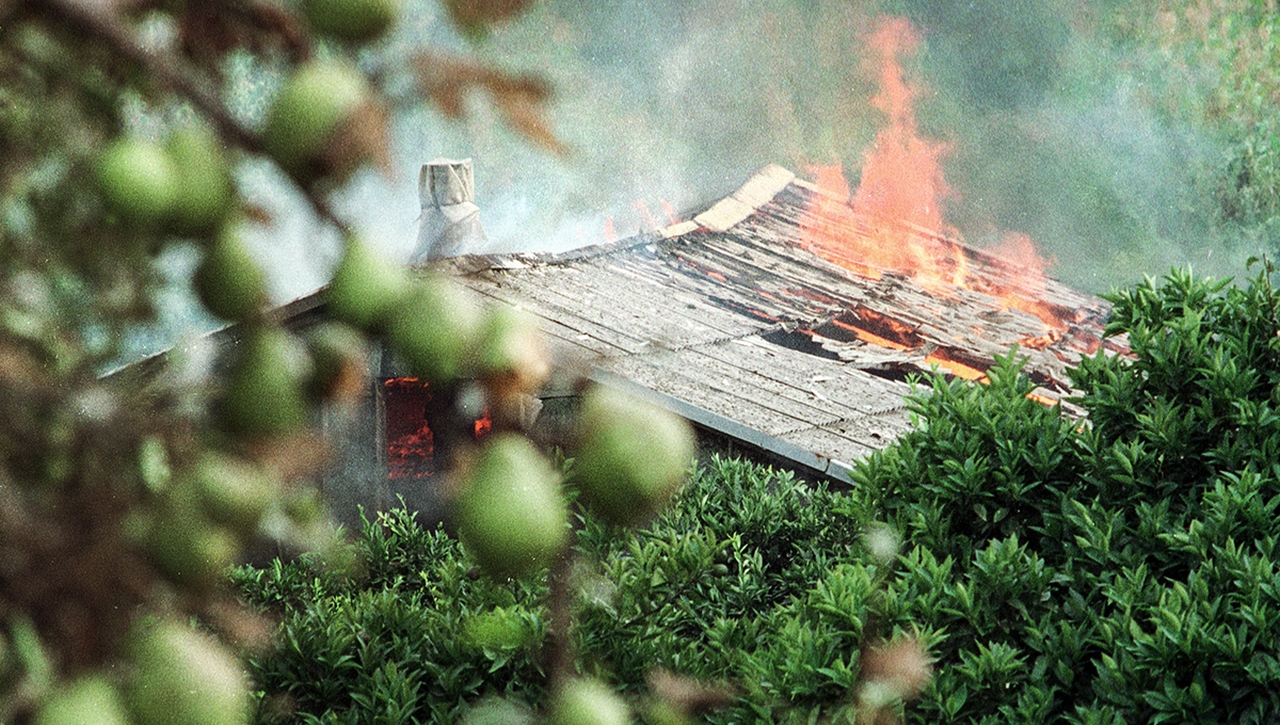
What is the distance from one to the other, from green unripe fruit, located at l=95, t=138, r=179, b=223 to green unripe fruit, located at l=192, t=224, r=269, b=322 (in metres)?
0.01

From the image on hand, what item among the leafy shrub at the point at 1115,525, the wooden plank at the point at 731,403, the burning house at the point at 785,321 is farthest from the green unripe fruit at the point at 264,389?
the wooden plank at the point at 731,403

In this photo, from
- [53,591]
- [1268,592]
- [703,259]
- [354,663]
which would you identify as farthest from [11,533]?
[703,259]

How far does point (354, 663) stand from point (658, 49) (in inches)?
477

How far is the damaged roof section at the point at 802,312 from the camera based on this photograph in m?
3.99

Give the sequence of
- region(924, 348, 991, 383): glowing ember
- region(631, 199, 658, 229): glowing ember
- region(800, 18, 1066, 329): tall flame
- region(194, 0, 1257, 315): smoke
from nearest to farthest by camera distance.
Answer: region(924, 348, 991, 383): glowing ember, region(800, 18, 1066, 329): tall flame, region(631, 199, 658, 229): glowing ember, region(194, 0, 1257, 315): smoke

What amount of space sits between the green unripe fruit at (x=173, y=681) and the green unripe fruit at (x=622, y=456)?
0.28 feet

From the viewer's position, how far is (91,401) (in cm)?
26

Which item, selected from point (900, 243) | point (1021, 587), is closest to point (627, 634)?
point (1021, 587)

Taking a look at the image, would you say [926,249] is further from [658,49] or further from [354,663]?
[658,49]

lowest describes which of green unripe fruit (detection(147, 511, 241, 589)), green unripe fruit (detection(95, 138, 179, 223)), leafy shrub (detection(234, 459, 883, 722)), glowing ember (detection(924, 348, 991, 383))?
glowing ember (detection(924, 348, 991, 383))

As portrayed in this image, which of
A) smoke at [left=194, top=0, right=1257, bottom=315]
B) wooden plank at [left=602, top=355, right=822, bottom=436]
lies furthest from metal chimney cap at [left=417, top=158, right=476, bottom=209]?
smoke at [left=194, top=0, right=1257, bottom=315]

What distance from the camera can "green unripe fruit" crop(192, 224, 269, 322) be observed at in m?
0.26

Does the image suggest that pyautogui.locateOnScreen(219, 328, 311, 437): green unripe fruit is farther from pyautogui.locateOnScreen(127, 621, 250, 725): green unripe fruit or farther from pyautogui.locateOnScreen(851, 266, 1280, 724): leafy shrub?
pyautogui.locateOnScreen(851, 266, 1280, 724): leafy shrub

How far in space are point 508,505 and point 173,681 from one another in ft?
0.24
